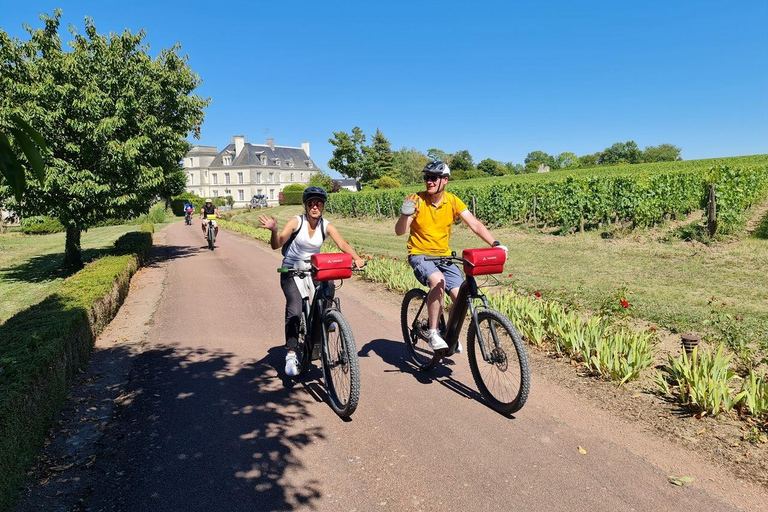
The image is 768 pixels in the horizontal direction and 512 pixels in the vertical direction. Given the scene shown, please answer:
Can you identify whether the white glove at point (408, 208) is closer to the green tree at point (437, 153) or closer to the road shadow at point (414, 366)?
the road shadow at point (414, 366)

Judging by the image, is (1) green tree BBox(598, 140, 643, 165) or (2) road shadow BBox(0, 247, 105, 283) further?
(1) green tree BBox(598, 140, 643, 165)

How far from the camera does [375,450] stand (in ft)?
12.9

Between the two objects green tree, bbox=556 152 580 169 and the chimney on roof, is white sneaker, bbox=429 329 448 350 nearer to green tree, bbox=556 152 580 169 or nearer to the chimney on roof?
the chimney on roof

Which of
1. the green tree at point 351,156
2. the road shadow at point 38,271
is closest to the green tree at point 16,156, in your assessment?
the road shadow at point 38,271

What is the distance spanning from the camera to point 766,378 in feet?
15.1

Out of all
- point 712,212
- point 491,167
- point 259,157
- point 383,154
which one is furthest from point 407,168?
point 712,212

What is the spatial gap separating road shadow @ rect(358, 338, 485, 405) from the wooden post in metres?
12.2

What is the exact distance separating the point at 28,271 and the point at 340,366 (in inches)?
→ 621

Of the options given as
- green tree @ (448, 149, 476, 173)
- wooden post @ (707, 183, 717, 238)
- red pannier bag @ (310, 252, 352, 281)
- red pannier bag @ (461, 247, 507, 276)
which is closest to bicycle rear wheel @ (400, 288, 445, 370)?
red pannier bag @ (461, 247, 507, 276)

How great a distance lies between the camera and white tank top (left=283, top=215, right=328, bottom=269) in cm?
511

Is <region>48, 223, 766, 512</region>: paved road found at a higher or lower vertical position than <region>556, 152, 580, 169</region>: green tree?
lower

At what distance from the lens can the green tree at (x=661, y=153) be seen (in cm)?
12756

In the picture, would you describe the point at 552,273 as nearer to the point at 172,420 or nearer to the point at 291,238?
the point at 291,238

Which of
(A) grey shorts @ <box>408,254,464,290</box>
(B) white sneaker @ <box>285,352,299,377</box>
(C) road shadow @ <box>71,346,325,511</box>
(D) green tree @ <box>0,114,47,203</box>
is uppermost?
(D) green tree @ <box>0,114,47,203</box>
